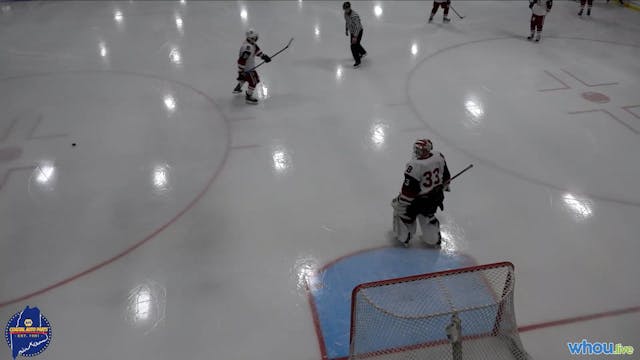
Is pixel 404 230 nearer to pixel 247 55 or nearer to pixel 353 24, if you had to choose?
pixel 247 55

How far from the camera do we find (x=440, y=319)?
2.75 metres

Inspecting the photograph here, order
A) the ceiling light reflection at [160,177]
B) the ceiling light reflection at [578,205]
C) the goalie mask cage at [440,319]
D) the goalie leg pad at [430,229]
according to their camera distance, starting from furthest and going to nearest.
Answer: the ceiling light reflection at [160,177], the ceiling light reflection at [578,205], the goalie leg pad at [430,229], the goalie mask cage at [440,319]

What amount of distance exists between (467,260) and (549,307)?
733mm

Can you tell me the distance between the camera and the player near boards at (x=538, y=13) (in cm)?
833

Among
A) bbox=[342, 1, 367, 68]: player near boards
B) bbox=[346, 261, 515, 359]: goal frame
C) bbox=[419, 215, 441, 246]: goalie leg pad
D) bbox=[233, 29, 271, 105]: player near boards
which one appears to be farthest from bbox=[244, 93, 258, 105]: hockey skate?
bbox=[346, 261, 515, 359]: goal frame

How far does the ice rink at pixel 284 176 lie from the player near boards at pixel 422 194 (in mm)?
273

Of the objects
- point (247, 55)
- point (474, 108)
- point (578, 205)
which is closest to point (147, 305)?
point (247, 55)

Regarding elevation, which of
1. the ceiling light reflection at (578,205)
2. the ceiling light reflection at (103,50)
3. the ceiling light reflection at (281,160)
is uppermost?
the ceiling light reflection at (103,50)

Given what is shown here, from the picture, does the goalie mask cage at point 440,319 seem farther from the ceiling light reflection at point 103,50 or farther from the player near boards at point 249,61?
the ceiling light reflection at point 103,50

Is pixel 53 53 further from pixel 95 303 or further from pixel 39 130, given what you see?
pixel 95 303

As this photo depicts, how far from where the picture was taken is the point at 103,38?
941 centimetres

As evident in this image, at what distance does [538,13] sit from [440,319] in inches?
305

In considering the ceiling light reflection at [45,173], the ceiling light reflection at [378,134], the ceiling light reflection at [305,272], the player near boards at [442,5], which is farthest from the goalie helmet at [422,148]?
the player near boards at [442,5]

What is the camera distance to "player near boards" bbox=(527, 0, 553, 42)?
27.3 ft
